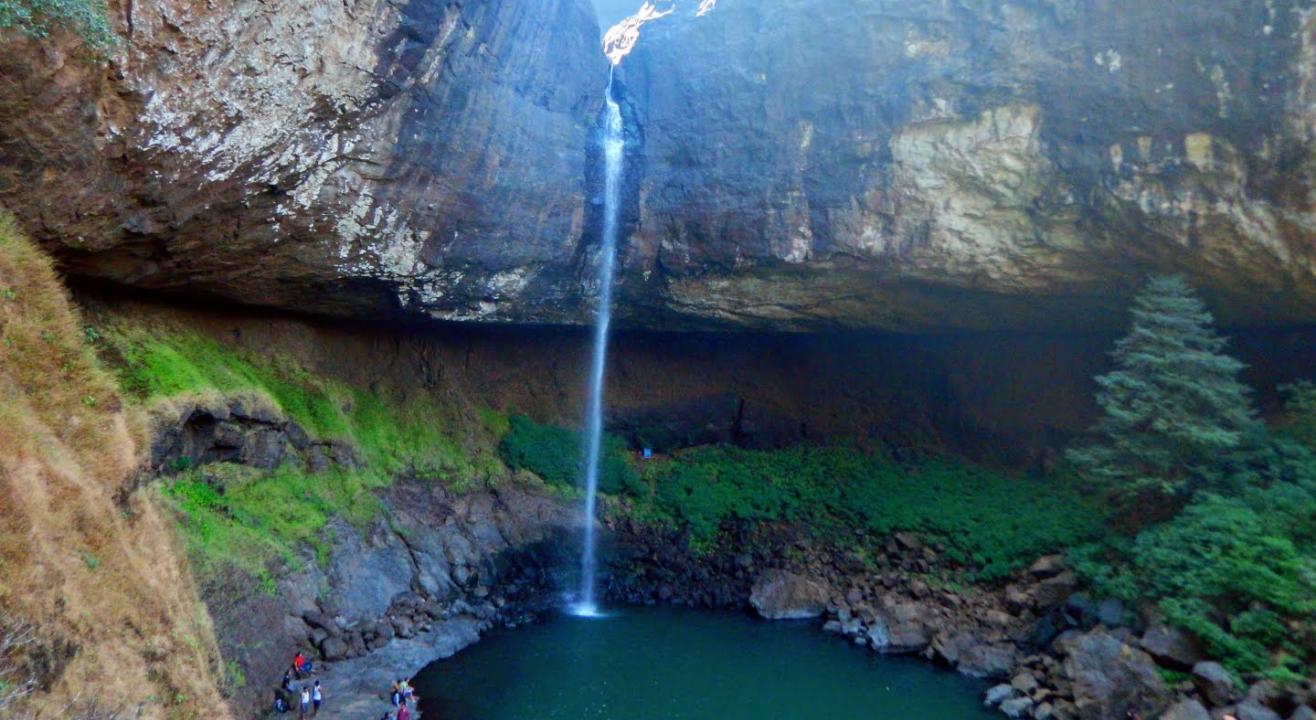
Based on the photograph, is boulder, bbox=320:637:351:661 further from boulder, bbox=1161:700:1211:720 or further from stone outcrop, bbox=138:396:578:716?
boulder, bbox=1161:700:1211:720

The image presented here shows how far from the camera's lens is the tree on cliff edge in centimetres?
1477

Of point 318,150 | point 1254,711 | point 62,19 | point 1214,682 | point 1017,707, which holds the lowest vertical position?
point 1017,707

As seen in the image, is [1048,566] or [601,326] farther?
[601,326]

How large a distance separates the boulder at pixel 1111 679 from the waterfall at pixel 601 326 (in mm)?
10158

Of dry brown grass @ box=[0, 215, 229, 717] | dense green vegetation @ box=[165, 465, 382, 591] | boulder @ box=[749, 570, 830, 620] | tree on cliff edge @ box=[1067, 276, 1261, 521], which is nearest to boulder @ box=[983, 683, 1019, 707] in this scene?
tree on cliff edge @ box=[1067, 276, 1261, 521]

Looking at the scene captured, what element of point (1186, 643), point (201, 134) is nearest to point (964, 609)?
point (1186, 643)

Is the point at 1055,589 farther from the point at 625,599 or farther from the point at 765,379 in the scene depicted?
the point at 765,379

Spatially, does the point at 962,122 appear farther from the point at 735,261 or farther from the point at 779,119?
the point at 735,261

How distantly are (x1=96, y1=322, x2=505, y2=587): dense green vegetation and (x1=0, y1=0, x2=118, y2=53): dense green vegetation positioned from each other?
5.06 m

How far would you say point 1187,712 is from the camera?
468 inches

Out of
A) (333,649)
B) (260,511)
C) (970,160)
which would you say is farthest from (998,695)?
(260,511)

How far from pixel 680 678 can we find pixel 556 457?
8215 millimetres

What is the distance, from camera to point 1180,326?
1538 cm

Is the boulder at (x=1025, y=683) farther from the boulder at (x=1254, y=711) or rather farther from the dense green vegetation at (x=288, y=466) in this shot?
the dense green vegetation at (x=288, y=466)
